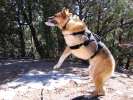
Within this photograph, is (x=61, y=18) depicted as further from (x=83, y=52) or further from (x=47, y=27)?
(x=47, y=27)

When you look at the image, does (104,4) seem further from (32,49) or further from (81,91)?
(81,91)

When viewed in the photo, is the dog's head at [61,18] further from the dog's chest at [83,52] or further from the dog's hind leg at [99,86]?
the dog's hind leg at [99,86]

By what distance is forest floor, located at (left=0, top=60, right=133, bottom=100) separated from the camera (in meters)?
5.56

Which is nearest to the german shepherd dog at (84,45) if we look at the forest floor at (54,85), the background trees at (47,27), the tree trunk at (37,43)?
the forest floor at (54,85)

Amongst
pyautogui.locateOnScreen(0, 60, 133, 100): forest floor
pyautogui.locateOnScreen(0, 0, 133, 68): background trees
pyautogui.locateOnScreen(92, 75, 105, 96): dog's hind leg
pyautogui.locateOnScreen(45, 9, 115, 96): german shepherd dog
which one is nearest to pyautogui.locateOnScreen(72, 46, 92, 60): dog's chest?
pyautogui.locateOnScreen(45, 9, 115, 96): german shepherd dog

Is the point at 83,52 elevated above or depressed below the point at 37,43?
above

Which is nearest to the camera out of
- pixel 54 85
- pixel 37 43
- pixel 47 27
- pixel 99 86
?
pixel 99 86

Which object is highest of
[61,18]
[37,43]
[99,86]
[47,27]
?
[61,18]

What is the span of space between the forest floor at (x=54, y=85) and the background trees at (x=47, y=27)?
402cm

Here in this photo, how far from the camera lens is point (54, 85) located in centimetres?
607

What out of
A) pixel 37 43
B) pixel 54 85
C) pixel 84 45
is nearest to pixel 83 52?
pixel 84 45

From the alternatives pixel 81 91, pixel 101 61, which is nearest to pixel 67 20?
pixel 101 61

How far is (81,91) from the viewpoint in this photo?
575 centimetres

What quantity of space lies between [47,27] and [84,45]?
661 centimetres
